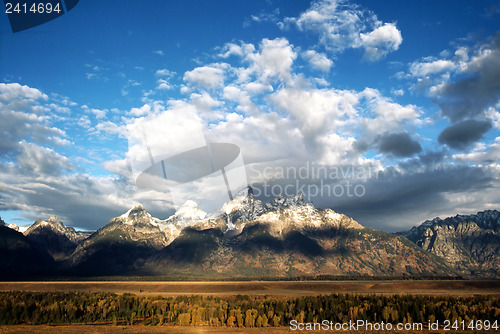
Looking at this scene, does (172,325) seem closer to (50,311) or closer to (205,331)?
(205,331)

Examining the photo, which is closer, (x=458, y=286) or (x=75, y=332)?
(x=75, y=332)

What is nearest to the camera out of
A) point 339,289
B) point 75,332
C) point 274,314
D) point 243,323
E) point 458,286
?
point 75,332

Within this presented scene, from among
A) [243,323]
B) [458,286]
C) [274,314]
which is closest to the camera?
[243,323]

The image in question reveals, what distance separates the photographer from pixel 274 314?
3825 cm

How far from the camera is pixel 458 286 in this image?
109875 millimetres

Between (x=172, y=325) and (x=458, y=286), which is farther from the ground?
(x=172, y=325)

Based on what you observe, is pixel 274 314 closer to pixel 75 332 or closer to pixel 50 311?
pixel 75 332

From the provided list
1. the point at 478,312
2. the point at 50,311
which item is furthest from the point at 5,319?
the point at 478,312

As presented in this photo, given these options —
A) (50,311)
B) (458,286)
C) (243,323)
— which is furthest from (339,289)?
(50,311)

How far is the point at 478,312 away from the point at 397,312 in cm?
913

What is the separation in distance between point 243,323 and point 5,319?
84.6 ft

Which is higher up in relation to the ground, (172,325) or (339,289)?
(172,325)

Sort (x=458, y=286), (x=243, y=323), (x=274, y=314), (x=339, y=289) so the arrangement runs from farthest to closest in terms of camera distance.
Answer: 1. (x=458, y=286)
2. (x=339, y=289)
3. (x=274, y=314)
4. (x=243, y=323)

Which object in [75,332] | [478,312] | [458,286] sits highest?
[75,332]
